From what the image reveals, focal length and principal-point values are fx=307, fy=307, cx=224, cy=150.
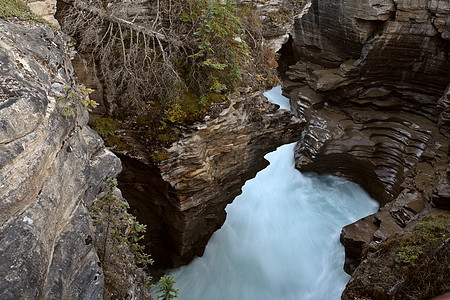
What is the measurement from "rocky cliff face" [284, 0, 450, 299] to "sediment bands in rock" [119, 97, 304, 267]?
15.8 ft

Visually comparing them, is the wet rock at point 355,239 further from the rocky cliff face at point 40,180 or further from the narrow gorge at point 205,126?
the rocky cliff face at point 40,180

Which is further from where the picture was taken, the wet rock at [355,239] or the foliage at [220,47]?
the wet rock at [355,239]

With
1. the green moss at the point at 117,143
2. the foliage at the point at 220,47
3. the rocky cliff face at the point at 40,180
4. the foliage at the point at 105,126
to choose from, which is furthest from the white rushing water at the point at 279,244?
the rocky cliff face at the point at 40,180

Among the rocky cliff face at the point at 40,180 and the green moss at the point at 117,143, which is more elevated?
the rocky cliff face at the point at 40,180

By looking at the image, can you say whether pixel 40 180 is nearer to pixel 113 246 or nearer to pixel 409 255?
pixel 113 246

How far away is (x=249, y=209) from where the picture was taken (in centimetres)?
1226

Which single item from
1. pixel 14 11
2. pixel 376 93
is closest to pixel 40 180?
pixel 14 11

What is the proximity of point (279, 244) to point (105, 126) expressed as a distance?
7533mm

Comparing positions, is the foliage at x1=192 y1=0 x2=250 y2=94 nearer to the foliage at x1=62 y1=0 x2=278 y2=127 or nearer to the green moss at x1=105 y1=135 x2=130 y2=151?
the foliage at x1=62 y1=0 x2=278 y2=127

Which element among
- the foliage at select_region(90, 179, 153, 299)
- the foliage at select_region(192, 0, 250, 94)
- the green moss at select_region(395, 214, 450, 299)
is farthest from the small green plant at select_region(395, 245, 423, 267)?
the foliage at select_region(192, 0, 250, 94)

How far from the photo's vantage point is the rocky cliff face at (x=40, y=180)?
7.86 ft

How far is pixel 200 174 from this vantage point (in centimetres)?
838

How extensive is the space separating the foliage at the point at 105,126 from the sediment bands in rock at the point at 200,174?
2.58 ft

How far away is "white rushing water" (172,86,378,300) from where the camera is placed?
10219mm
